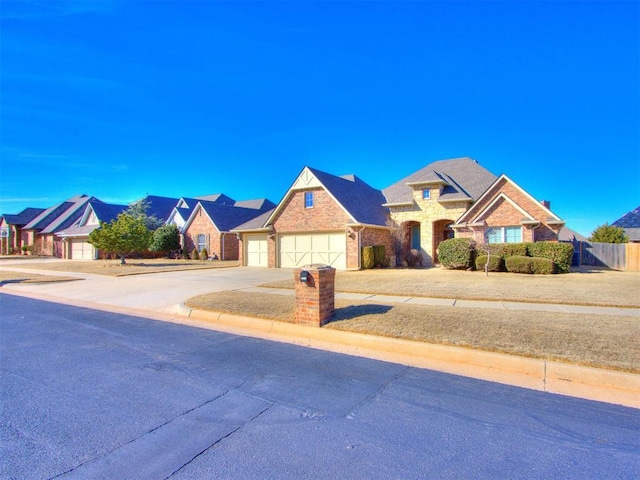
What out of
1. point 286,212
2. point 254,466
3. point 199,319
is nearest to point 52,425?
point 254,466

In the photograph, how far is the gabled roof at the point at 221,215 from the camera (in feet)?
106

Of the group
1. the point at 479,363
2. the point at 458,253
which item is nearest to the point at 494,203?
the point at 458,253

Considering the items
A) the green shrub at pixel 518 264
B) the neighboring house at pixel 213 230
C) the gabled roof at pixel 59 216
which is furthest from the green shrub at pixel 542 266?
the gabled roof at pixel 59 216

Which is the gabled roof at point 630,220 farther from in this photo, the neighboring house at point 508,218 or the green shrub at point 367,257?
the green shrub at point 367,257

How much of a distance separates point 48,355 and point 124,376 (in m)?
1.92

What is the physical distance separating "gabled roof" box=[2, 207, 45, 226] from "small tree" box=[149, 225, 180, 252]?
28.4 meters

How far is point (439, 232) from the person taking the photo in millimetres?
25812

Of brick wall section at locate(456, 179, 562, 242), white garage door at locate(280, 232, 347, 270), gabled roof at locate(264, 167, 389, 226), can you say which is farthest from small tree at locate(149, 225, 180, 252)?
brick wall section at locate(456, 179, 562, 242)

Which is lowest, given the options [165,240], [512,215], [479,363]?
[479,363]

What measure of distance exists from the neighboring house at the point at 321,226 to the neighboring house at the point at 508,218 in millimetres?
5428

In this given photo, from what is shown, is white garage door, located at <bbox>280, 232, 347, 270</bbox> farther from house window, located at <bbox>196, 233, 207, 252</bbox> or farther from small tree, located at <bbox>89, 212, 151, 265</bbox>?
house window, located at <bbox>196, 233, 207, 252</bbox>

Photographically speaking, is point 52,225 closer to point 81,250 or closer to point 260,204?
point 81,250

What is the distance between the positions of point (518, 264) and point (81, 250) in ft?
131

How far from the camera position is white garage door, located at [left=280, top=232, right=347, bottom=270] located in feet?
72.2
